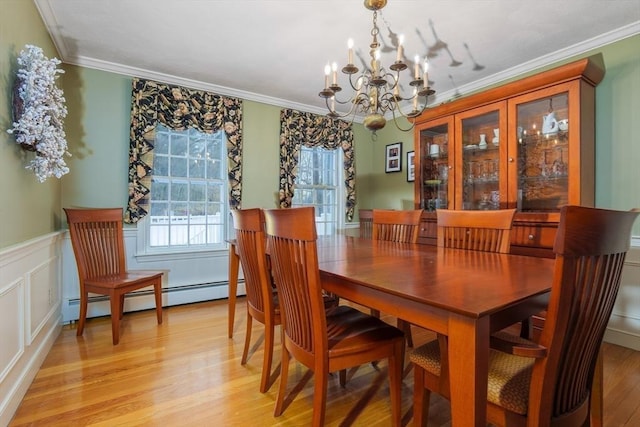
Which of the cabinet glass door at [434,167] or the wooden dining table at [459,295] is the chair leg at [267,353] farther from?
the cabinet glass door at [434,167]

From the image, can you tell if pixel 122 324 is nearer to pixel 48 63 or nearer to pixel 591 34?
pixel 48 63

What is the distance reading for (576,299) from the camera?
873 millimetres

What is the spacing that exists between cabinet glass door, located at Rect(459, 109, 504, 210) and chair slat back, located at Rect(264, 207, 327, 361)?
7.30 feet

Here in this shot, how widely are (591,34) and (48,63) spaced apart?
3.66m

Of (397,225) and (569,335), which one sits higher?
(397,225)

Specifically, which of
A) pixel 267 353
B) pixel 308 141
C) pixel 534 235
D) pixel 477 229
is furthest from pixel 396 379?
pixel 308 141

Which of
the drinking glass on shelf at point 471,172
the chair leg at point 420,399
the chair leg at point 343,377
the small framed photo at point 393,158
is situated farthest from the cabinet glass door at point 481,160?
the chair leg at point 420,399

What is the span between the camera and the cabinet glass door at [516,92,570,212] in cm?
247

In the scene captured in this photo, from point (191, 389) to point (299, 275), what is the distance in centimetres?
110

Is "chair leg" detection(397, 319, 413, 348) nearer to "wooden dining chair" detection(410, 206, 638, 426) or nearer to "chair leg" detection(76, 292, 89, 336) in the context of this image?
"wooden dining chair" detection(410, 206, 638, 426)

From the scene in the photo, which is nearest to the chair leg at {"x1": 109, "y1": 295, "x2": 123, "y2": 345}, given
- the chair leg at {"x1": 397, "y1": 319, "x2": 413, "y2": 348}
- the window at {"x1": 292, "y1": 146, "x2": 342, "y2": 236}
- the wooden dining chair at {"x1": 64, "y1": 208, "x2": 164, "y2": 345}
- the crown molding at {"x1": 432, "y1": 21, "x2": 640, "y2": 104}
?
the wooden dining chair at {"x1": 64, "y1": 208, "x2": 164, "y2": 345}

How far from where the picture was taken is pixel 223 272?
3615 mm

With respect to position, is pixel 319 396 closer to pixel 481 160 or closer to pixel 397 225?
Result: pixel 397 225

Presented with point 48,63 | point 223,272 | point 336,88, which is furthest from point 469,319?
point 223,272
